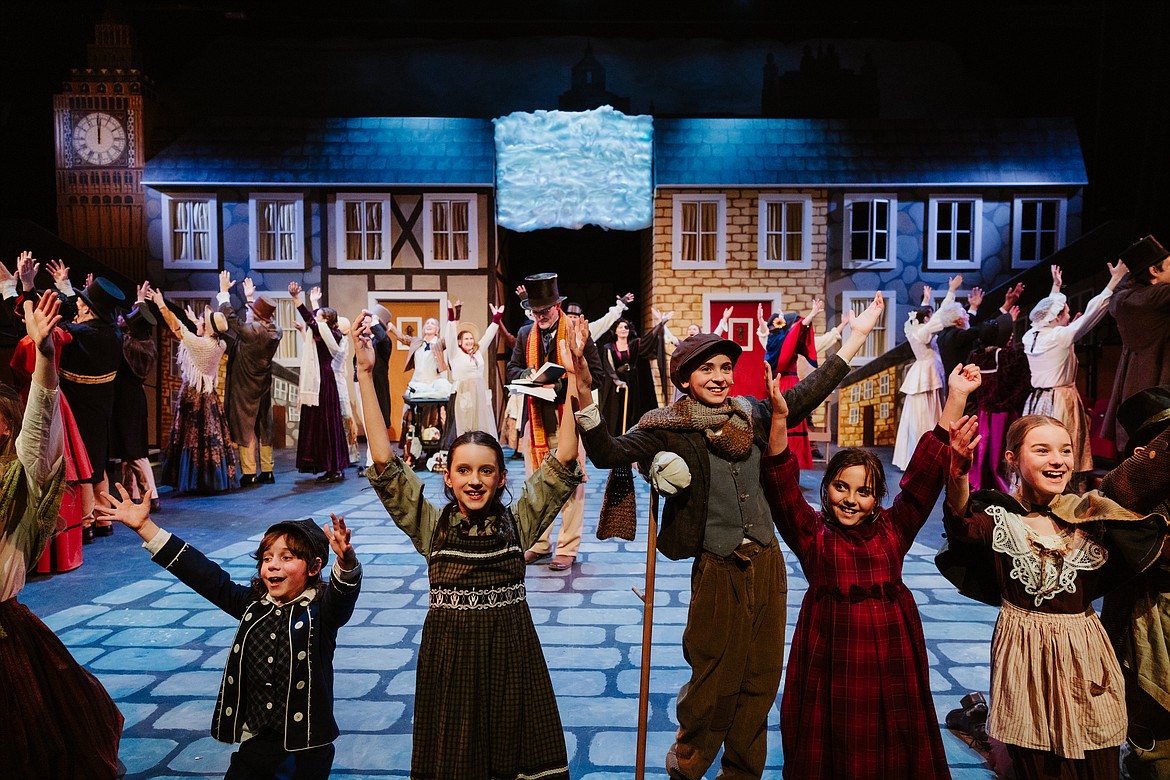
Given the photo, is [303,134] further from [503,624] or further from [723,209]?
[503,624]

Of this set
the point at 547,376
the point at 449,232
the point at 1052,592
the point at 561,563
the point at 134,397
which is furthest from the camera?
the point at 449,232

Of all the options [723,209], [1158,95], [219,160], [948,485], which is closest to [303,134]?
[219,160]

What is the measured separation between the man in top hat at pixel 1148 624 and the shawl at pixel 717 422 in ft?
3.91

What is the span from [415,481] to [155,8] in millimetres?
14583

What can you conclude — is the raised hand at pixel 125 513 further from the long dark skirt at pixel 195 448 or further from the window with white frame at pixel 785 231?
the window with white frame at pixel 785 231

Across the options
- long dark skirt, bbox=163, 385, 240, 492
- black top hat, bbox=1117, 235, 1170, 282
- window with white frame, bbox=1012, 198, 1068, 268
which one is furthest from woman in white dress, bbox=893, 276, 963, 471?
long dark skirt, bbox=163, 385, 240, 492

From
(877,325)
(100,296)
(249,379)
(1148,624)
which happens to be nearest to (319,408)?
(249,379)

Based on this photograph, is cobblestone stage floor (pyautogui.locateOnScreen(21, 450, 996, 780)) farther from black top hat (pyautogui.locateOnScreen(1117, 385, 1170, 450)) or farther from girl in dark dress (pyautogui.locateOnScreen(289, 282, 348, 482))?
girl in dark dress (pyautogui.locateOnScreen(289, 282, 348, 482))

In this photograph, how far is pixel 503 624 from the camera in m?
2.22

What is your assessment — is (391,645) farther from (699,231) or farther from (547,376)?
(699,231)

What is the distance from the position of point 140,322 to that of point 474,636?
232 inches

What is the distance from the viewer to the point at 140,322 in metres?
6.72

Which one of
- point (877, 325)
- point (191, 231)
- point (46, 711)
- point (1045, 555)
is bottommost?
point (46, 711)

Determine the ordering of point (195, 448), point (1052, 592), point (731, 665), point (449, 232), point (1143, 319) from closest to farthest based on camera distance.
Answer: point (1052, 592), point (731, 665), point (1143, 319), point (195, 448), point (449, 232)
